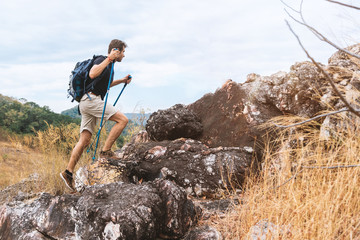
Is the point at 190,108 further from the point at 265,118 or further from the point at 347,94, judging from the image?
the point at 347,94

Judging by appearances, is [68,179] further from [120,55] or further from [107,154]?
[120,55]

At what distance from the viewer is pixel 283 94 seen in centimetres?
529

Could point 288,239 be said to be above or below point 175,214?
below

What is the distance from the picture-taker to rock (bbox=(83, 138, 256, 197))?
4.56 metres

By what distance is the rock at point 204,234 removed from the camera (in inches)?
127

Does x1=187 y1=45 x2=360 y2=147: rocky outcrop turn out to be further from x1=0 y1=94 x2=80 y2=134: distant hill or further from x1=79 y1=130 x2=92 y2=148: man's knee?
x1=0 y1=94 x2=80 y2=134: distant hill

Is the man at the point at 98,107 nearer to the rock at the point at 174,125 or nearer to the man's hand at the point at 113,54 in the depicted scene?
the man's hand at the point at 113,54

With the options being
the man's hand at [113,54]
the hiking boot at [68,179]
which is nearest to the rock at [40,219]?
the hiking boot at [68,179]

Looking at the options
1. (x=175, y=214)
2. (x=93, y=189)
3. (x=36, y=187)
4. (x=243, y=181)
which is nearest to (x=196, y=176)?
(x=243, y=181)

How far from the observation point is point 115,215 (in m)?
2.99

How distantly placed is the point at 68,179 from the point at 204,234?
2.64 metres

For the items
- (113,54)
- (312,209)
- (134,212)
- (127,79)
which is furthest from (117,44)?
(312,209)

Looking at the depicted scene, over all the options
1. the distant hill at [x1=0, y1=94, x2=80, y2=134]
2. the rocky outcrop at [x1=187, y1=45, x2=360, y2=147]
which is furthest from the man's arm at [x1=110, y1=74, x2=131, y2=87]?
the distant hill at [x1=0, y1=94, x2=80, y2=134]

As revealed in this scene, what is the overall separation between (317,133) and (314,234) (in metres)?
2.07
